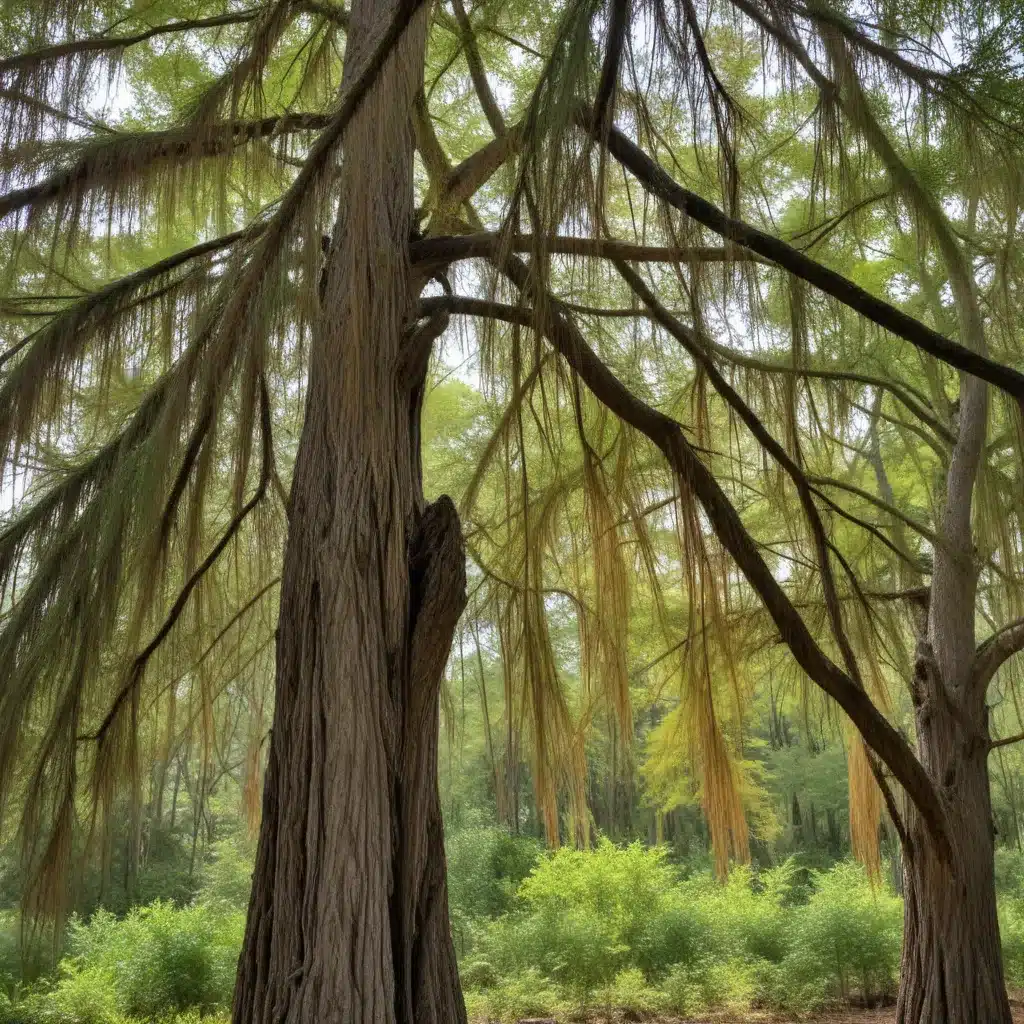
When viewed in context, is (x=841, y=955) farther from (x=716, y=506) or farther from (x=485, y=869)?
(x=716, y=506)

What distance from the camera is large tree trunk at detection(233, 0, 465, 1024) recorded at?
146 centimetres

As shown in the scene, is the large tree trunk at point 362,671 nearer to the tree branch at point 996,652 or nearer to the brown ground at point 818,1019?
the tree branch at point 996,652

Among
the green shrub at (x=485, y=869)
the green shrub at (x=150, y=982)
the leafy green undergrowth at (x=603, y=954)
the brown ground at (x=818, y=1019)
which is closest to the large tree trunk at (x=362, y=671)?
the leafy green undergrowth at (x=603, y=954)

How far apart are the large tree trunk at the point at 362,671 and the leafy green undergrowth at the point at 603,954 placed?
391 cm

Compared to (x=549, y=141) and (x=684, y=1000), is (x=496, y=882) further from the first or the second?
(x=549, y=141)

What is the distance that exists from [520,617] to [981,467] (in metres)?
1.70

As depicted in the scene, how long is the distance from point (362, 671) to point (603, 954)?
5.24 m

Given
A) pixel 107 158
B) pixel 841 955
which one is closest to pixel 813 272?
pixel 107 158

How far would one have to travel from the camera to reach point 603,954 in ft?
20.0

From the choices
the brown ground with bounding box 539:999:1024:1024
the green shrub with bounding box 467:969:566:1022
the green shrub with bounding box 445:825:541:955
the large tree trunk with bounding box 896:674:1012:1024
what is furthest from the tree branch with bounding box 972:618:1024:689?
the green shrub with bounding box 445:825:541:955

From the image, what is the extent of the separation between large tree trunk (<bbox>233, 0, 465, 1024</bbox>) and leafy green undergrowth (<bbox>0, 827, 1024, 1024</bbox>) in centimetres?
391

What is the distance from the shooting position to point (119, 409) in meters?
2.90

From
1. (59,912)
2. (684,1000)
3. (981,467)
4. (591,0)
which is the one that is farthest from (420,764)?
(684,1000)

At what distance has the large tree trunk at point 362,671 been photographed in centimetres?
146
